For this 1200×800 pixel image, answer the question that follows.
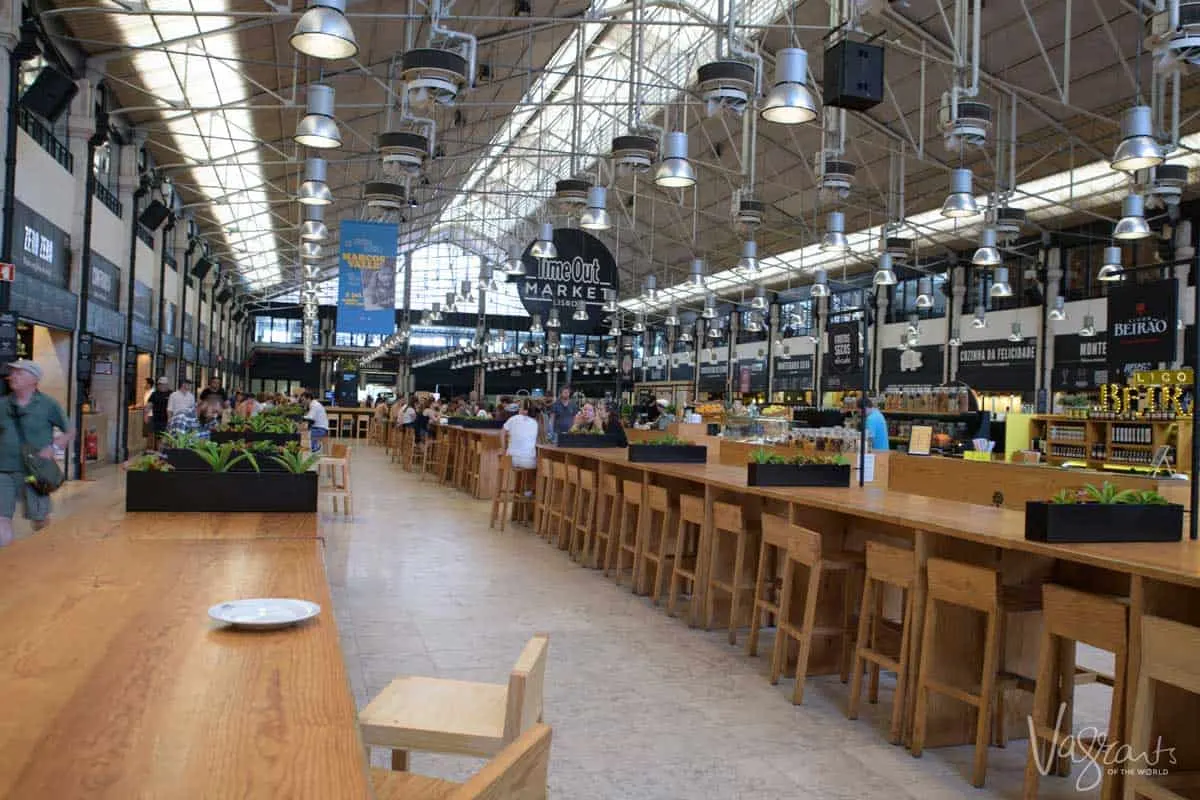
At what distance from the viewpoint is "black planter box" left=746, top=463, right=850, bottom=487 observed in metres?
5.27

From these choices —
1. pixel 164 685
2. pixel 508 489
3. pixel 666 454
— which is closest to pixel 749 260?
pixel 508 489

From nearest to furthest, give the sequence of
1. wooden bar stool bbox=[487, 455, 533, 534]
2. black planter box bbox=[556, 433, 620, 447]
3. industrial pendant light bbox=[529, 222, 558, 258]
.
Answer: black planter box bbox=[556, 433, 620, 447] → wooden bar stool bbox=[487, 455, 533, 534] → industrial pendant light bbox=[529, 222, 558, 258]

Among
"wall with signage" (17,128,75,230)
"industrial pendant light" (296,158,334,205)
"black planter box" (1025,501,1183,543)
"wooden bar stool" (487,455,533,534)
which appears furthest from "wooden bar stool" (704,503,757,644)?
"wall with signage" (17,128,75,230)

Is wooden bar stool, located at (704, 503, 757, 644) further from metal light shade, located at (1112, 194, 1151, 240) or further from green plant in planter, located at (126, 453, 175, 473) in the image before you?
metal light shade, located at (1112, 194, 1151, 240)

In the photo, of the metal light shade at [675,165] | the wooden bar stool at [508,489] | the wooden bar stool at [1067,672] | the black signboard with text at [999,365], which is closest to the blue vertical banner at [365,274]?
the wooden bar stool at [508,489]

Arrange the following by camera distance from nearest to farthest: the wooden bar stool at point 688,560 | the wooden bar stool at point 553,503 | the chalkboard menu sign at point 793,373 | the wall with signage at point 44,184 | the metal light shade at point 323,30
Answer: the metal light shade at point 323,30
the wooden bar stool at point 688,560
the wooden bar stool at point 553,503
the wall with signage at point 44,184
the chalkboard menu sign at point 793,373

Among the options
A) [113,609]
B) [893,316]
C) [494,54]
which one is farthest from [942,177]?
[113,609]

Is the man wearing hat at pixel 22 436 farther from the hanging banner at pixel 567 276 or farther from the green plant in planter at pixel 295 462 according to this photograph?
the hanging banner at pixel 567 276

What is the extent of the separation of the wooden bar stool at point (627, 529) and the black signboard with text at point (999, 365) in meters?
14.9

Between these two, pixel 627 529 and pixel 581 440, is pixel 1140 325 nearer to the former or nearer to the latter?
pixel 627 529

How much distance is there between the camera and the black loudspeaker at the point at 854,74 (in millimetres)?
5523

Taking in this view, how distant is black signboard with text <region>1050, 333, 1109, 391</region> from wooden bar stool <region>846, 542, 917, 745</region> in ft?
51.1

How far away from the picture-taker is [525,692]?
1.79 meters

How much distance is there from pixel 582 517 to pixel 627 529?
4.42 feet
